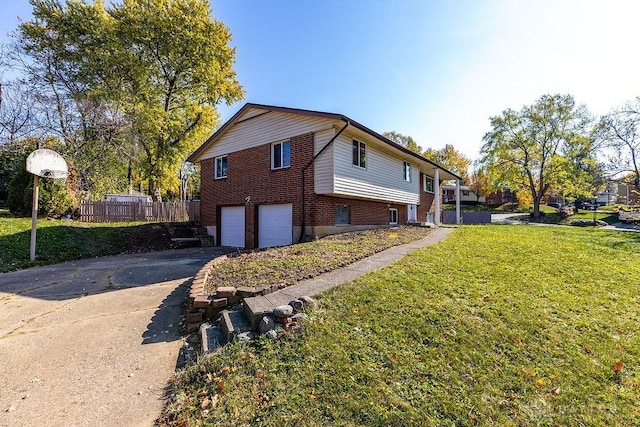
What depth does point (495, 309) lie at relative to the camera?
416 centimetres

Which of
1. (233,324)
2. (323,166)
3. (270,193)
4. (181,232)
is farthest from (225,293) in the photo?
(181,232)

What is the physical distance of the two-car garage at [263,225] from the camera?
11578 millimetres

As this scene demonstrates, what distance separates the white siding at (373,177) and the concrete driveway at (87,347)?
19.8ft

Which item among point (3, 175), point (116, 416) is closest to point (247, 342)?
point (116, 416)

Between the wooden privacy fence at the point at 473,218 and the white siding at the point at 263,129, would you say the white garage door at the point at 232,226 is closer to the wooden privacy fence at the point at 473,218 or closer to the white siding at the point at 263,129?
the white siding at the point at 263,129

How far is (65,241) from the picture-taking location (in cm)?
1056

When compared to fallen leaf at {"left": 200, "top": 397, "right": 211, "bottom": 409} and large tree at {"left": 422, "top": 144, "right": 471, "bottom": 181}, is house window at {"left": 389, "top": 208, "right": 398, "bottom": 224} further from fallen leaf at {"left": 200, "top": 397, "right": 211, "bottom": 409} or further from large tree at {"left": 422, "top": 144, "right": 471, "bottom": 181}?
large tree at {"left": 422, "top": 144, "right": 471, "bottom": 181}

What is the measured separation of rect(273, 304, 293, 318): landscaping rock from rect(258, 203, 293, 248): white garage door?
7483 millimetres

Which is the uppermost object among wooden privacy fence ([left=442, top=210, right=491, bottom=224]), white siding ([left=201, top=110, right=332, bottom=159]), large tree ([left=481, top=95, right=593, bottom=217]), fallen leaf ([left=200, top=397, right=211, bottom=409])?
large tree ([left=481, top=95, right=593, bottom=217])

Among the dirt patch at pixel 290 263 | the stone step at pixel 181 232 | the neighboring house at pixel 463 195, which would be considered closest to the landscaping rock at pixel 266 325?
the dirt patch at pixel 290 263

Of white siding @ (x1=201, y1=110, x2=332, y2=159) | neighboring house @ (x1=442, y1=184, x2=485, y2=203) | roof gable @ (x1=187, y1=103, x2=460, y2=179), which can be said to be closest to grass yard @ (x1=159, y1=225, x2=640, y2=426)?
roof gable @ (x1=187, y1=103, x2=460, y2=179)

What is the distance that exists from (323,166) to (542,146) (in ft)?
97.5

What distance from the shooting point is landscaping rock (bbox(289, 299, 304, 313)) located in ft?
12.9

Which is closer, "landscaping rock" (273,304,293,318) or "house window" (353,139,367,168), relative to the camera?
"landscaping rock" (273,304,293,318)
